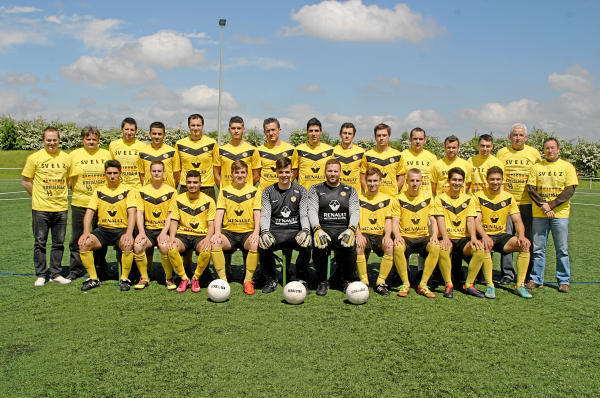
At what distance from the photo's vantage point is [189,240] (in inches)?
212

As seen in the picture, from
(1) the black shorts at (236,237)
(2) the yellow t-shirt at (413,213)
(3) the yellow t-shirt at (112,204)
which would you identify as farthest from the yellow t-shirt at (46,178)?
(2) the yellow t-shirt at (413,213)

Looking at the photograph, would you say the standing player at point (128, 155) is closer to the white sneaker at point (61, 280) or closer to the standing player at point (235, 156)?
the standing player at point (235, 156)

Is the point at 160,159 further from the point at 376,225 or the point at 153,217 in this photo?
the point at 376,225

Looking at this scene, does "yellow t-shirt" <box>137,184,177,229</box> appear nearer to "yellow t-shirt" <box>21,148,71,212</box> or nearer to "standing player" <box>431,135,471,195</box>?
→ "yellow t-shirt" <box>21,148,71,212</box>

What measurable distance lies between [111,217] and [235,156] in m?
1.74

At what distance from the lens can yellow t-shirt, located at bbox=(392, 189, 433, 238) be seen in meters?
5.46

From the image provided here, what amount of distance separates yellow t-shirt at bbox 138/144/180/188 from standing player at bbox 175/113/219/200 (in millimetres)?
84

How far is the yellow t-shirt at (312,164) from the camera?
19.7ft

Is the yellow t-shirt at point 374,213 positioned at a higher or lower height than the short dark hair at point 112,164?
lower

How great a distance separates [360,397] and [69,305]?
11.1 ft

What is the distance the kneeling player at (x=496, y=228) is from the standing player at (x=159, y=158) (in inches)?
156

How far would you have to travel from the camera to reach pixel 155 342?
378 cm

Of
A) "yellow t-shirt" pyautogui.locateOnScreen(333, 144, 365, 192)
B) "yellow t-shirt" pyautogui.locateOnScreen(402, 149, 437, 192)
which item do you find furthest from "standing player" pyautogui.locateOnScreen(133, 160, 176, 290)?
"yellow t-shirt" pyautogui.locateOnScreen(402, 149, 437, 192)

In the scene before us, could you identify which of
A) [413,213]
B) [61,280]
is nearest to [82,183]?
[61,280]
